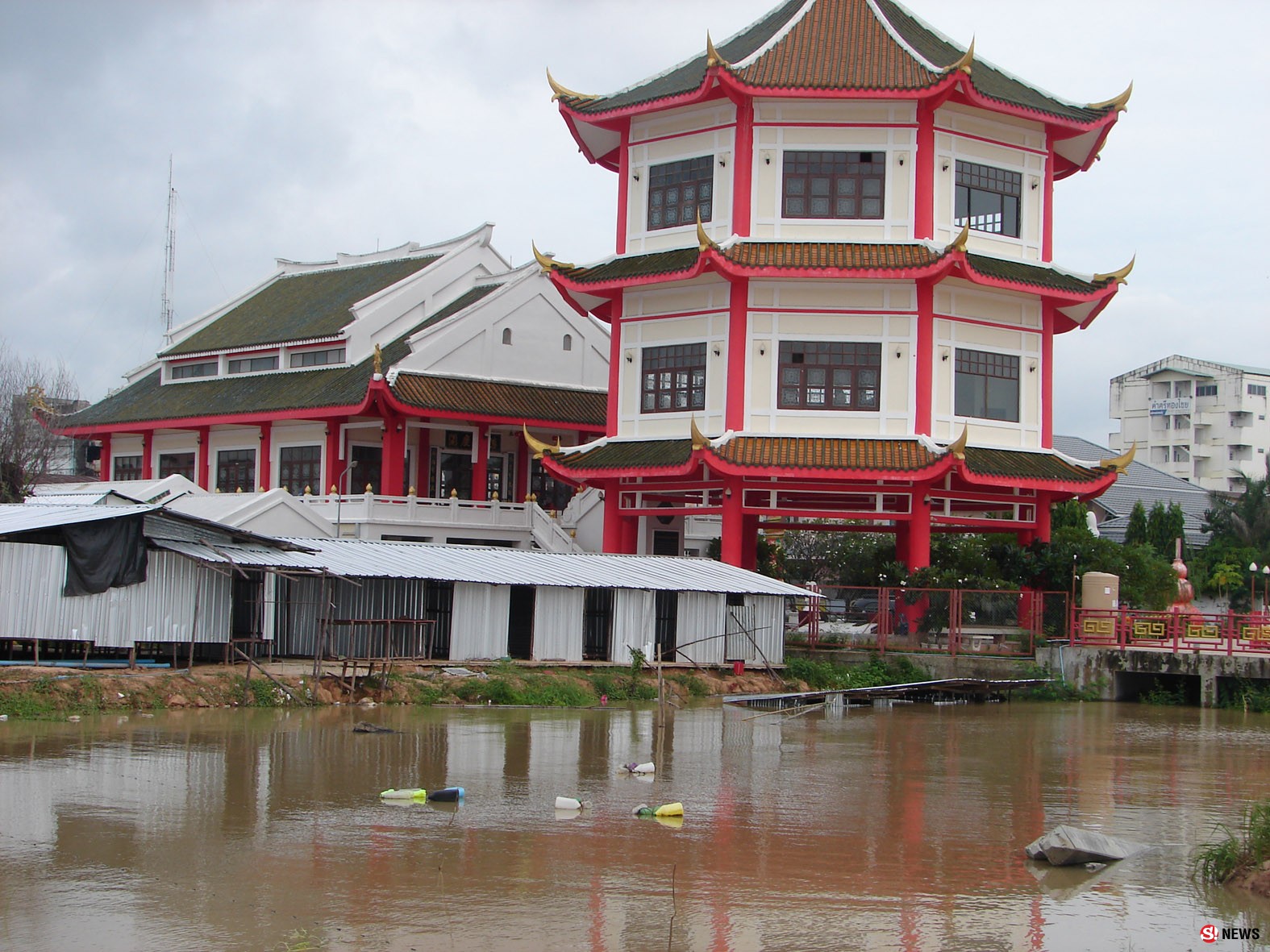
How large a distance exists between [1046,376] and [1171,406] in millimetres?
77633

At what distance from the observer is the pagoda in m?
38.8

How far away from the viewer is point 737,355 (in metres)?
39.4

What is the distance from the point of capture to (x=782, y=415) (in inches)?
1549

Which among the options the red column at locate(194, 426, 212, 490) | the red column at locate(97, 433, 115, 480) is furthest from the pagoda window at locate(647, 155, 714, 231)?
the red column at locate(97, 433, 115, 480)

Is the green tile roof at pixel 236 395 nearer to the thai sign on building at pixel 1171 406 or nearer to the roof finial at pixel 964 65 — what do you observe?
the roof finial at pixel 964 65

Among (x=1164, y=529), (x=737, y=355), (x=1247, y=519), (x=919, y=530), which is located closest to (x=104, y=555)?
(x=737, y=355)

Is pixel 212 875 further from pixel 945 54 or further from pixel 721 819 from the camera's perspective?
pixel 945 54

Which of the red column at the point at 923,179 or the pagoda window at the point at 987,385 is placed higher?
the red column at the point at 923,179

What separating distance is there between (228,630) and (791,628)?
14.7 m

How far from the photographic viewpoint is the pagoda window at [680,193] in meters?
41.2

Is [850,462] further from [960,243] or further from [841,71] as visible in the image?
[841,71]

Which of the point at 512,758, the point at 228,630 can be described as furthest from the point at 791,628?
the point at 512,758

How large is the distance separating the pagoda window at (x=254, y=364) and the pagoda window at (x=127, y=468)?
19.6ft

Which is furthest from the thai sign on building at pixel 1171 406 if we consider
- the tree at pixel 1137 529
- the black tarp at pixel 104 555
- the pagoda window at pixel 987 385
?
the black tarp at pixel 104 555
